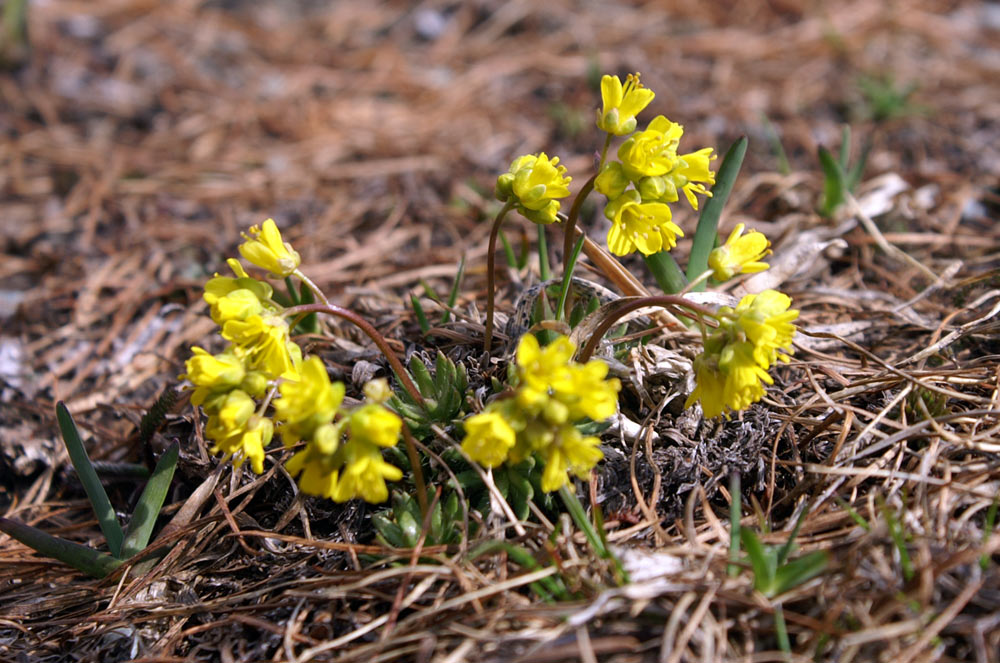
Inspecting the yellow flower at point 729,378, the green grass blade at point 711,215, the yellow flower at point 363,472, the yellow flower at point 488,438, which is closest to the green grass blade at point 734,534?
the yellow flower at point 729,378

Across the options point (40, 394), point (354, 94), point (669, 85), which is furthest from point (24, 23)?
point (669, 85)

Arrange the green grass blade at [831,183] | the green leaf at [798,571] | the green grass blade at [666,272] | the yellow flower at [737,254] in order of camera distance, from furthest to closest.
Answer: the green grass blade at [831,183], the green grass blade at [666,272], the yellow flower at [737,254], the green leaf at [798,571]

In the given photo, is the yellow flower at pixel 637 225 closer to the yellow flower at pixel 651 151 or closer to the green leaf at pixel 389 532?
the yellow flower at pixel 651 151

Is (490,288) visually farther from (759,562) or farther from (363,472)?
(759,562)

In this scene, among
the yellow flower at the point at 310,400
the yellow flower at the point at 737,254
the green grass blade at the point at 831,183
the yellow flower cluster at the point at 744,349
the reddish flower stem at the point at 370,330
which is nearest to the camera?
the yellow flower at the point at 310,400

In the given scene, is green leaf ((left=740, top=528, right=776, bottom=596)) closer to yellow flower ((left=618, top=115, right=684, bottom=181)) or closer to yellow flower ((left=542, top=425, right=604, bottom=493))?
yellow flower ((left=542, top=425, right=604, bottom=493))

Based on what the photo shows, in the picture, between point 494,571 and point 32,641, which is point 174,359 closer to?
point 32,641
